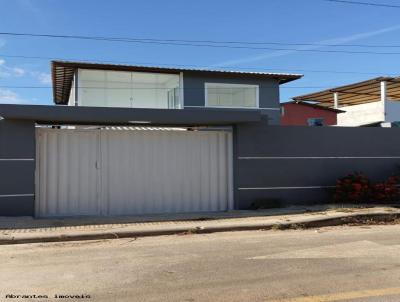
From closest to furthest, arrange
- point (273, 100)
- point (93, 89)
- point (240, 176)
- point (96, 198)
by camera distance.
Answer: point (96, 198)
point (240, 176)
point (93, 89)
point (273, 100)

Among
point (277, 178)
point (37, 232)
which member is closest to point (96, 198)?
point (37, 232)

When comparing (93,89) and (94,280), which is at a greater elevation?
(93,89)

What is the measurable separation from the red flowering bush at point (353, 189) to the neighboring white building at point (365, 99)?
11.1 m

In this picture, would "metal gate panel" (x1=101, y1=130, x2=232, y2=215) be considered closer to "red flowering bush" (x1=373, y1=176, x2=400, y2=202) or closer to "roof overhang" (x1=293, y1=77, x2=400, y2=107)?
"red flowering bush" (x1=373, y1=176, x2=400, y2=202)

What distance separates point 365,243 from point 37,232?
19.7 feet

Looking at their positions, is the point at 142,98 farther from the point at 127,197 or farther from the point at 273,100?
the point at 127,197

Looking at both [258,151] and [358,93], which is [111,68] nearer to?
[258,151]

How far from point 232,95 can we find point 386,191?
10.5 m

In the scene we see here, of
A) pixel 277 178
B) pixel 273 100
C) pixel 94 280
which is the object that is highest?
pixel 273 100

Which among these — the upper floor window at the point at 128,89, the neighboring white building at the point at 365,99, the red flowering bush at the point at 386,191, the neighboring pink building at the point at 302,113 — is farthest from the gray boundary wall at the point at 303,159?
the neighboring pink building at the point at 302,113

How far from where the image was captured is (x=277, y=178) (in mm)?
14039

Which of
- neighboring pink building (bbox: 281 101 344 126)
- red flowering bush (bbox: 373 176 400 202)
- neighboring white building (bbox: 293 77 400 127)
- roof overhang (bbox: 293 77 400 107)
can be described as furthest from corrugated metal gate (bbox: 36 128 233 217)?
neighboring pink building (bbox: 281 101 344 126)

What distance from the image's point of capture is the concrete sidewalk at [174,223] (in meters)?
10.1

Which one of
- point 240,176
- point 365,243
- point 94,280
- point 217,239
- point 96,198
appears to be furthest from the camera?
point 240,176
